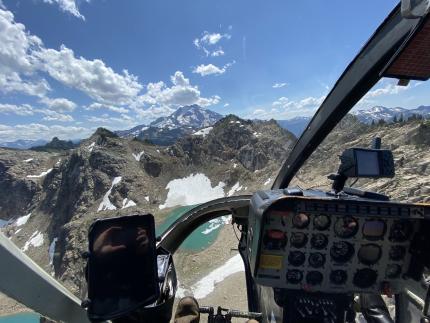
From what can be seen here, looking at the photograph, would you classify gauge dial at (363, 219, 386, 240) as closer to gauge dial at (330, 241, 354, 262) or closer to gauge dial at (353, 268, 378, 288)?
gauge dial at (330, 241, 354, 262)

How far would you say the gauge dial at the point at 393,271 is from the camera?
4113 mm

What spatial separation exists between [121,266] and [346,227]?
8.45ft

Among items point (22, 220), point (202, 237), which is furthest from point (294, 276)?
point (22, 220)

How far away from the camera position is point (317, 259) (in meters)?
4.20

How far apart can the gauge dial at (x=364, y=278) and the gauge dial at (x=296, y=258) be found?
0.67m

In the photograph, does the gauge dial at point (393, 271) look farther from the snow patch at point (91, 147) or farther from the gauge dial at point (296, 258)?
the snow patch at point (91, 147)

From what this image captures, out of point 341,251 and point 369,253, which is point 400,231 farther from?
point 341,251

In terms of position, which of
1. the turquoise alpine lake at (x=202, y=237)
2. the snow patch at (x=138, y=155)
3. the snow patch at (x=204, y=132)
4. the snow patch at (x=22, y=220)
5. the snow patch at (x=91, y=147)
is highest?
the snow patch at (x=204, y=132)

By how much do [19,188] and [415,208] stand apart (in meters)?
180

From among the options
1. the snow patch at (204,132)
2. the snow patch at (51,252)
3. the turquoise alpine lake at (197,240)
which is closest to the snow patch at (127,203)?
the snow patch at (51,252)

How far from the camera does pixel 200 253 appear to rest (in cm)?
6012

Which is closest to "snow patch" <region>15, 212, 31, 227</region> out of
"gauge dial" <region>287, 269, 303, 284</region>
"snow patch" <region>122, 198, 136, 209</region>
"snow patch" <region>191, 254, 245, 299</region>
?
"snow patch" <region>122, 198, 136, 209</region>

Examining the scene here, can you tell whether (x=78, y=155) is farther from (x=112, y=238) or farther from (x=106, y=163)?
(x=112, y=238)

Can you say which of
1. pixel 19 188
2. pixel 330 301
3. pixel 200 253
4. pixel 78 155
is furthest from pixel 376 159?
pixel 19 188
